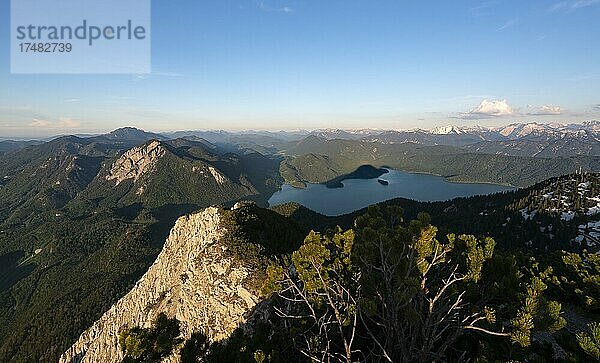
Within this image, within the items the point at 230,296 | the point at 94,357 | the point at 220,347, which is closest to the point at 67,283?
the point at 94,357

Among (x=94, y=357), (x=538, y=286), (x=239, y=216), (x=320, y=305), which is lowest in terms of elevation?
(x=94, y=357)

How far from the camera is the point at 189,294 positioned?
31.7m

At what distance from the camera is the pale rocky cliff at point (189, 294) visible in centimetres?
2657

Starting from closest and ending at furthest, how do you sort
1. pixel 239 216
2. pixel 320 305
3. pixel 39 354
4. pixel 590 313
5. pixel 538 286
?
pixel 538 286
pixel 320 305
pixel 590 313
pixel 239 216
pixel 39 354

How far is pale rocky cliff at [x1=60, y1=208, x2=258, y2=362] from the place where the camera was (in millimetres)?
26569

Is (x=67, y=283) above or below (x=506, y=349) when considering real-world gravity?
below

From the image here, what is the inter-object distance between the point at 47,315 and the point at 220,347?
111 metres

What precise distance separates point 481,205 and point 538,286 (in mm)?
120070

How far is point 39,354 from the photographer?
261 ft

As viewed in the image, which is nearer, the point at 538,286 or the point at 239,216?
the point at 538,286

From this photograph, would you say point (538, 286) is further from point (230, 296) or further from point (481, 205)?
point (481, 205)

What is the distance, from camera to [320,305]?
12.5 meters

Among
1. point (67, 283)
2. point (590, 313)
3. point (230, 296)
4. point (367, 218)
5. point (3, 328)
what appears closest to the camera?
point (367, 218)

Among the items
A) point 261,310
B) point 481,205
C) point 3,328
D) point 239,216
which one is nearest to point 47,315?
point 3,328
